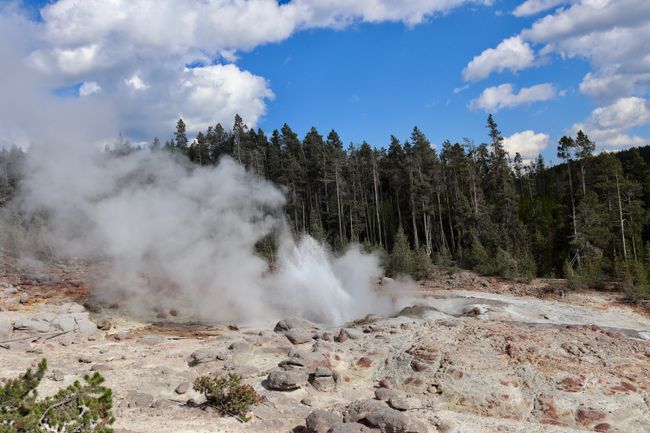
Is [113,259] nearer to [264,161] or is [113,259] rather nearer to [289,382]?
[289,382]

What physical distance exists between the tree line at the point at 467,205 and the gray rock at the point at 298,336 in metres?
13.5

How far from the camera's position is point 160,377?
11109 mm

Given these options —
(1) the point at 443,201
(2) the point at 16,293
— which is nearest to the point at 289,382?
(2) the point at 16,293

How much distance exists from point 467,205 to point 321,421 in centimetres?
3189

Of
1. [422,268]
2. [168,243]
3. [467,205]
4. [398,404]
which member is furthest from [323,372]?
[467,205]

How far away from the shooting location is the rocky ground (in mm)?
8802

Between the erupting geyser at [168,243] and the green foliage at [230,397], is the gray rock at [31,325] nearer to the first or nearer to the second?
the erupting geyser at [168,243]

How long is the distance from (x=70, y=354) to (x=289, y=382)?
22.8 feet

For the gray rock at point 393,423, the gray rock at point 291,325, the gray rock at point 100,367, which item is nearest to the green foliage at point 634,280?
the gray rock at point 291,325

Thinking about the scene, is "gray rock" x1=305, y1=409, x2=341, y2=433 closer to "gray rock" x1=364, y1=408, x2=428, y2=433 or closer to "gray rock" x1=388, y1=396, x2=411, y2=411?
"gray rock" x1=364, y1=408, x2=428, y2=433

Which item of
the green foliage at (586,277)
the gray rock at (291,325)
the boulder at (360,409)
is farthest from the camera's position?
the green foliage at (586,277)

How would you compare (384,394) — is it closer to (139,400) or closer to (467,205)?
(139,400)

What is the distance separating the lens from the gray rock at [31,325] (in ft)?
48.7

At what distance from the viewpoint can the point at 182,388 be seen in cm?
1024
